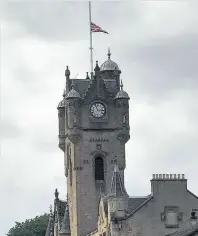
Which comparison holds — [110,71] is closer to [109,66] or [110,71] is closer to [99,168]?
[109,66]

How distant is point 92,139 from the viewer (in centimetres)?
13988

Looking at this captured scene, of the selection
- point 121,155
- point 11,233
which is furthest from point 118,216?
point 11,233

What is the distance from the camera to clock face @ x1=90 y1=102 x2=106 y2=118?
14062 cm

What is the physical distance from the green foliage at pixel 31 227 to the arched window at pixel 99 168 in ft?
169

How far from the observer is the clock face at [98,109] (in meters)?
141

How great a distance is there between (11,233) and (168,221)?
91.1 meters

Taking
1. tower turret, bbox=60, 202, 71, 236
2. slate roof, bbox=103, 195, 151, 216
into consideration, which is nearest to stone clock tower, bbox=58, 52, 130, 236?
tower turret, bbox=60, 202, 71, 236

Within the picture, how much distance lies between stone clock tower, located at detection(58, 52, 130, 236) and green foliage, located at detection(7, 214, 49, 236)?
163 feet

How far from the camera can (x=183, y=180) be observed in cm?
10600

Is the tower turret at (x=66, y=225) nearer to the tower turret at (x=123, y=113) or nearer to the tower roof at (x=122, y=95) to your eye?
the tower turret at (x=123, y=113)

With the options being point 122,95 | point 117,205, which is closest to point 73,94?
point 122,95

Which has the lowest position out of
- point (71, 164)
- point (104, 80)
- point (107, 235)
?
point (107, 235)

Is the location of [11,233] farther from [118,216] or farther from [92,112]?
[118,216]

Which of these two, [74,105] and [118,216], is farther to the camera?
[74,105]
